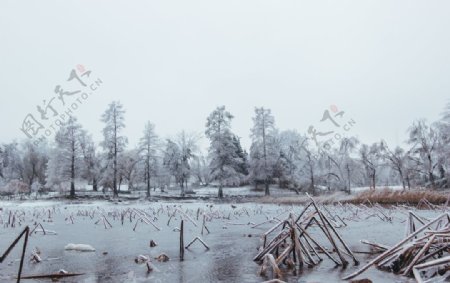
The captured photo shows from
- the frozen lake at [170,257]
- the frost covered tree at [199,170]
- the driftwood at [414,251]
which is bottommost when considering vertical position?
the frozen lake at [170,257]

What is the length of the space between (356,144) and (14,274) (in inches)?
2981

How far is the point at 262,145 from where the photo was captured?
6494cm

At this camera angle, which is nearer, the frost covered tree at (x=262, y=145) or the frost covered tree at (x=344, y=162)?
the frost covered tree at (x=262, y=145)

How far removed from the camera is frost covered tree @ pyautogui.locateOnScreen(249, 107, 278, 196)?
6350 cm

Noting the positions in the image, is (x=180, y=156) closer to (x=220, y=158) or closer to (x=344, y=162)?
(x=220, y=158)

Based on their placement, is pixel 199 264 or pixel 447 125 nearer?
pixel 199 264

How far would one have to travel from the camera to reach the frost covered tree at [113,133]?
205ft

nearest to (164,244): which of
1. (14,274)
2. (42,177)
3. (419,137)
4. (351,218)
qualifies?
(14,274)

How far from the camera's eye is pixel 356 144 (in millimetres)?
76875

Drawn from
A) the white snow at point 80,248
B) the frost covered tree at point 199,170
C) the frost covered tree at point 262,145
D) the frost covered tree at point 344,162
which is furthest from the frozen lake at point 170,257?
the frost covered tree at point 344,162

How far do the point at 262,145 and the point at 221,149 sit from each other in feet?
24.0

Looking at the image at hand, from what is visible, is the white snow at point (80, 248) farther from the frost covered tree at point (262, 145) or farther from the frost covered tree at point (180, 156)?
the frost covered tree at point (180, 156)

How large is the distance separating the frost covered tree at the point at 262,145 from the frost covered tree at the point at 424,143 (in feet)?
73.1

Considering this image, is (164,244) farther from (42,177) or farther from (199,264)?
(42,177)
